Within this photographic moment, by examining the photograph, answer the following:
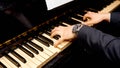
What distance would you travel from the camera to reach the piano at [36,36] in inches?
52.7

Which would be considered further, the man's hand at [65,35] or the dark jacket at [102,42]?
the man's hand at [65,35]

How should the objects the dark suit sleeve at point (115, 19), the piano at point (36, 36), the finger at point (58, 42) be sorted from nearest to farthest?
the piano at point (36, 36)
the finger at point (58, 42)
the dark suit sleeve at point (115, 19)

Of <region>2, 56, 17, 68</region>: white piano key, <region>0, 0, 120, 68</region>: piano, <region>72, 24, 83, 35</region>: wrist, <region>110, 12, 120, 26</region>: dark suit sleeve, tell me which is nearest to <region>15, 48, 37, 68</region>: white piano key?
<region>0, 0, 120, 68</region>: piano

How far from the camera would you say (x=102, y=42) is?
4.20 ft

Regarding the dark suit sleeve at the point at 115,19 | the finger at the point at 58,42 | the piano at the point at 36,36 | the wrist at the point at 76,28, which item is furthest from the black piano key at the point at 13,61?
the dark suit sleeve at the point at 115,19

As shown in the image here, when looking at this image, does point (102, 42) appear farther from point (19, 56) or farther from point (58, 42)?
point (19, 56)

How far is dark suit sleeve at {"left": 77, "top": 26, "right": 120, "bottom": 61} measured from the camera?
48.6 inches

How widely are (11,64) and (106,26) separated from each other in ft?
6.05

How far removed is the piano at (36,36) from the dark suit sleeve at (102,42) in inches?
7.0

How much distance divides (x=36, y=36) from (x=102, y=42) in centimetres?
57

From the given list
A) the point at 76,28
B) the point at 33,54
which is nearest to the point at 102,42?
the point at 76,28

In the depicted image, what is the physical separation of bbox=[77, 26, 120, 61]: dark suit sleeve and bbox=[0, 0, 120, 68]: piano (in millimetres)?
177

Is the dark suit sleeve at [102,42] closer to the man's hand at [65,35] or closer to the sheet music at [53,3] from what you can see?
the man's hand at [65,35]

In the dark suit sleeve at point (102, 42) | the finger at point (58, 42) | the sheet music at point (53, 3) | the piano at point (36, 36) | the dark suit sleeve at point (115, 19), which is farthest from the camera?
the dark suit sleeve at point (115, 19)
